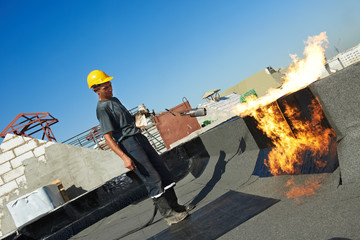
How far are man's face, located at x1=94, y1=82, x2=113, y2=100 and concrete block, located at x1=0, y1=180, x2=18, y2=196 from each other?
884cm

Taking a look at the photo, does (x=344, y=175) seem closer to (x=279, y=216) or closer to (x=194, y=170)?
(x=279, y=216)

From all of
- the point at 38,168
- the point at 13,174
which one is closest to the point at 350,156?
the point at 38,168

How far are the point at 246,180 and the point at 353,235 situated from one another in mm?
1901

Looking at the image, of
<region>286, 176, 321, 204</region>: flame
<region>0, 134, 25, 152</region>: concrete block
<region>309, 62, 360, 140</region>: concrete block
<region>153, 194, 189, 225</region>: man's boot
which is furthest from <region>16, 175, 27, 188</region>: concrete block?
<region>309, 62, 360, 140</region>: concrete block

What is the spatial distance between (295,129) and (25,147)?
1048 cm

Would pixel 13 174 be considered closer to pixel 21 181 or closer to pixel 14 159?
pixel 21 181

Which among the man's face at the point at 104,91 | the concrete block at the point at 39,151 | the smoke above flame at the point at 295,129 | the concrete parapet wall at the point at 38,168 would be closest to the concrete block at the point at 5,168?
the concrete parapet wall at the point at 38,168

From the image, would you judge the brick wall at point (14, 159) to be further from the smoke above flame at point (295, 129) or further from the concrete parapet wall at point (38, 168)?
the smoke above flame at point (295, 129)

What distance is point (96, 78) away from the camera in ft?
10.3

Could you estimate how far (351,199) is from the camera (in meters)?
1.61

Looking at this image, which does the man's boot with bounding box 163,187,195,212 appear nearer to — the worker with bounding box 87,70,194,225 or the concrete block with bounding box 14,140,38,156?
the worker with bounding box 87,70,194,225

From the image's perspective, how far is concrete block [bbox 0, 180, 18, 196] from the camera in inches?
370

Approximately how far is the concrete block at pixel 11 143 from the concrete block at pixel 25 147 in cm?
17

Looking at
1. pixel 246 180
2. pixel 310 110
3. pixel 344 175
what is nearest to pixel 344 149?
pixel 344 175
